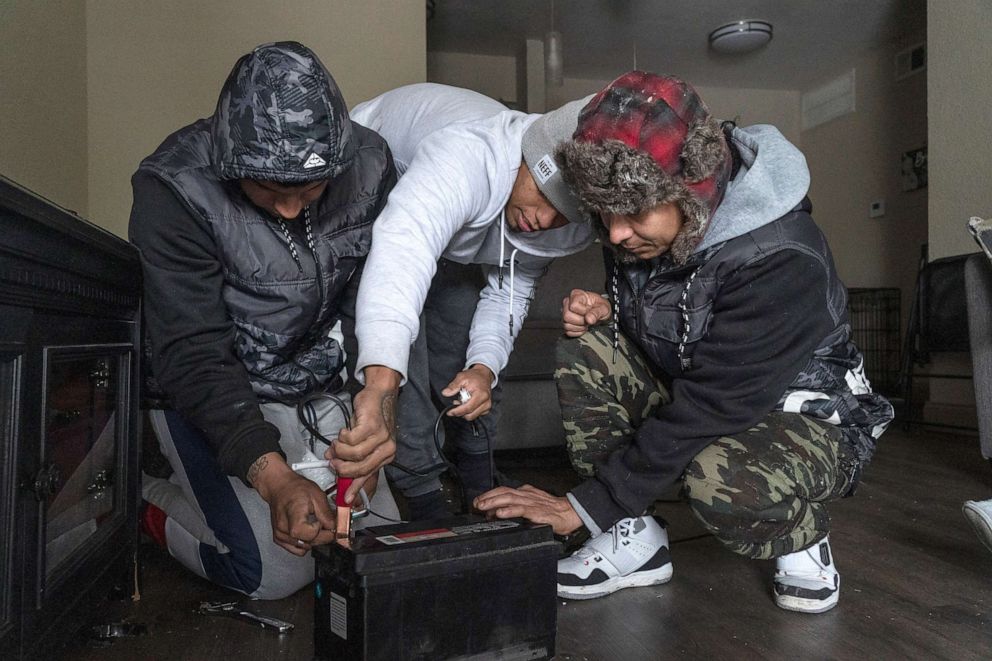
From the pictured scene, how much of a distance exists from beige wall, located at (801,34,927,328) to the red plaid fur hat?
4.22 m

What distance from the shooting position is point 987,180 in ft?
10.3

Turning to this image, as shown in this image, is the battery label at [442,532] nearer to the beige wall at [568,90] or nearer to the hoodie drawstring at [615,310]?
the hoodie drawstring at [615,310]

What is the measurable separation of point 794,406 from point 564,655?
1.73 ft

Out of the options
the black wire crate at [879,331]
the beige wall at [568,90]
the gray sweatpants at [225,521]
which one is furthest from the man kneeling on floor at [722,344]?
the black wire crate at [879,331]

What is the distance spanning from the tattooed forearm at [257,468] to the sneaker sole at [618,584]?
0.55 meters

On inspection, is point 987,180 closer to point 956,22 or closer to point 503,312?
point 956,22

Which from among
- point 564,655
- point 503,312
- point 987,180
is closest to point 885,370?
point 987,180

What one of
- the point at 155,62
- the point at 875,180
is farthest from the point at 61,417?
the point at 875,180

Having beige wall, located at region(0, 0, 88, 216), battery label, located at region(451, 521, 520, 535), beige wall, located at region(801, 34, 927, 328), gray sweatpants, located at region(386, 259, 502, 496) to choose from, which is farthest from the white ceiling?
battery label, located at region(451, 521, 520, 535)

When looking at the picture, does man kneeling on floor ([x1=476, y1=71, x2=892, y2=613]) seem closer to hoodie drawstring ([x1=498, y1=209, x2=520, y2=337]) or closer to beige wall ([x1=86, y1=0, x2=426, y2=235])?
hoodie drawstring ([x1=498, y1=209, x2=520, y2=337])

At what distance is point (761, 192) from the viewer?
1105 millimetres

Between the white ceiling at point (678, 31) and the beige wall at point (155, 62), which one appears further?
the white ceiling at point (678, 31)

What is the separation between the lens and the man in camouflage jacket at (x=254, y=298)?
38.8 inches

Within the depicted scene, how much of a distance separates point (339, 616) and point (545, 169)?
27.9 inches
